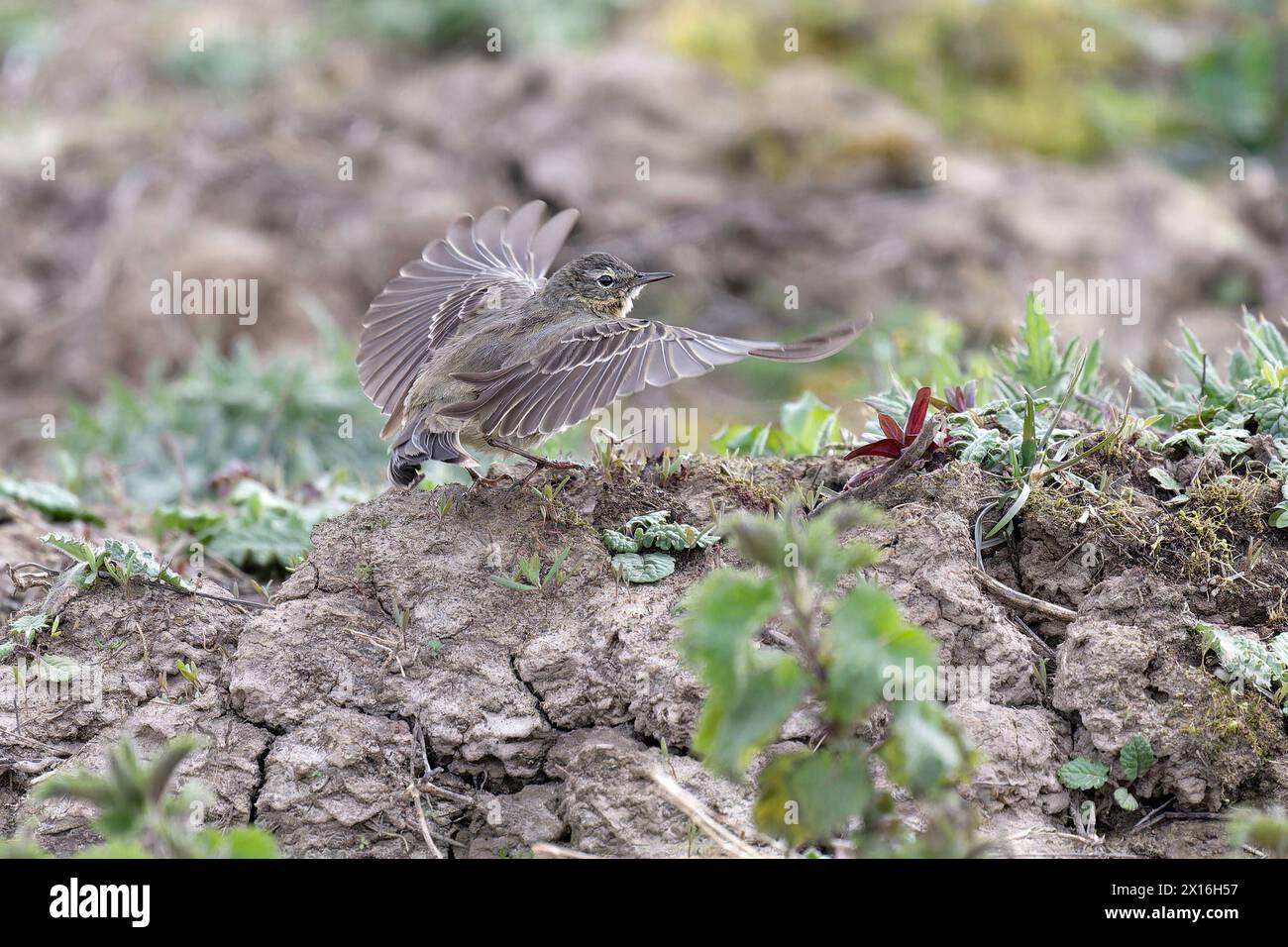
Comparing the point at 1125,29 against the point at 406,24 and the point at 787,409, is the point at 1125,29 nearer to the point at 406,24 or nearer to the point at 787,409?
the point at 406,24

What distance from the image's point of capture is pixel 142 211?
10539mm

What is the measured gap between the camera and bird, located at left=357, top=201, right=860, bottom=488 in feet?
14.2

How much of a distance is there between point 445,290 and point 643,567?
1.93 metres

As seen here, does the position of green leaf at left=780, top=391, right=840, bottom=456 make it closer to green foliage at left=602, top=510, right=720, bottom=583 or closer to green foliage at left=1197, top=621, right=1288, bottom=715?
green foliage at left=602, top=510, right=720, bottom=583

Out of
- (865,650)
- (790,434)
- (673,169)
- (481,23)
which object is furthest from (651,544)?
(481,23)

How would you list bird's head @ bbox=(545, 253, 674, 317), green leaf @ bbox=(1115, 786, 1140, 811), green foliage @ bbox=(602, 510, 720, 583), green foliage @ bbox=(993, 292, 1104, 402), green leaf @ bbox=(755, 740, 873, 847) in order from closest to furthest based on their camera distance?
1. green leaf @ bbox=(755, 740, 873, 847)
2. green leaf @ bbox=(1115, 786, 1140, 811)
3. green foliage @ bbox=(602, 510, 720, 583)
4. green foliage @ bbox=(993, 292, 1104, 402)
5. bird's head @ bbox=(545, 253, 674, 317)

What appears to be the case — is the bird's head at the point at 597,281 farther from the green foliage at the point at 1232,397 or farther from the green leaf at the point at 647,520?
the green foliage at the point at 1232,397

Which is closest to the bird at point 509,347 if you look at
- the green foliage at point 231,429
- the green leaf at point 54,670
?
the green leaf at point 54,670

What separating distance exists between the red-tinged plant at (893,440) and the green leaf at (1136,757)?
1.09 m

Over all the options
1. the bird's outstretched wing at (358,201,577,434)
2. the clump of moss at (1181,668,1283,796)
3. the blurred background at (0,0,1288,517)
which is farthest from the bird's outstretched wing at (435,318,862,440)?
the blurred background at (0,0,1288,517)

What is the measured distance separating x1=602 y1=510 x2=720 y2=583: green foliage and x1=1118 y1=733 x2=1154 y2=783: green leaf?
1.30 meters

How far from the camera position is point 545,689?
3.88m
